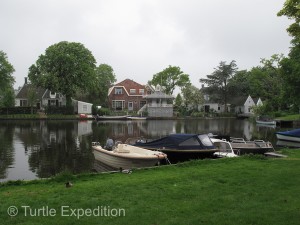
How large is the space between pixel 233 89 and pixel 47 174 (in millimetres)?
88877

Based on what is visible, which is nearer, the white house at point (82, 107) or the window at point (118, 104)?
the white house at point (82, 107)

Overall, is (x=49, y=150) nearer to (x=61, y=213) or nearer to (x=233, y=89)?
(x=61, y=213)

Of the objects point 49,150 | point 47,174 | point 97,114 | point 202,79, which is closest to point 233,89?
point 202,79

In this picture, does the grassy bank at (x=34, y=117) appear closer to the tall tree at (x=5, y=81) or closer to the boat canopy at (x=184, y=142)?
the tall tree at (x=5, y=81)

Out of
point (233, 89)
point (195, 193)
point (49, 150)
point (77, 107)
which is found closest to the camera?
point (195, 193)

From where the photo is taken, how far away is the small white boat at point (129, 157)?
16797 millimetres

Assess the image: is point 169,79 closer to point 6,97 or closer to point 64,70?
point 64,70

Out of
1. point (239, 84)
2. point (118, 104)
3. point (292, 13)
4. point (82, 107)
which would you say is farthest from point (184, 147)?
point (239, 84)

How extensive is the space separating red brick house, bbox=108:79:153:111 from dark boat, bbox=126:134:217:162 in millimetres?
71519

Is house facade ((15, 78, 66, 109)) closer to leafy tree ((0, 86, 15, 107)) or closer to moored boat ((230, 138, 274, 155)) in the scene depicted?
leafy tree ((0, 86, 15, 107))

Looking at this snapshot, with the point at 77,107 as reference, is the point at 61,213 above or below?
below

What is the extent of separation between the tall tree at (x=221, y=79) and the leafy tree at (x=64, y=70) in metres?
40.0

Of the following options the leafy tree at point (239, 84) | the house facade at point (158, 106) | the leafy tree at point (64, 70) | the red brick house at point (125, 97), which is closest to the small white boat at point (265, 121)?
the house facade at point (158, 106)

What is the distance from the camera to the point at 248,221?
22.7ft
